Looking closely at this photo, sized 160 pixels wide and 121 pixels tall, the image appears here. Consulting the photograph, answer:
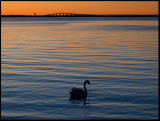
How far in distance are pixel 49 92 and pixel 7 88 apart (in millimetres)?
3083

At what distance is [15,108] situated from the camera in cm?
1652

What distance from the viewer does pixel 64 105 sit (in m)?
17.0

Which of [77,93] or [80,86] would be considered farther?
[80,86]

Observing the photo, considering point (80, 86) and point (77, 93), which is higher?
point (80, 86)

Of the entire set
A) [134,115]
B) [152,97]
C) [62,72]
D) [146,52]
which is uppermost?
[146,52]

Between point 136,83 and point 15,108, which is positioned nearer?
point 15,108

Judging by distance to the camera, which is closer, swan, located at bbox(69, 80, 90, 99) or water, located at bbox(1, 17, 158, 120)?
water, located at bbox(1, 17, 158, 120)

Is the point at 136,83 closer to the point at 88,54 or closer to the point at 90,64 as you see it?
the point at 90,64

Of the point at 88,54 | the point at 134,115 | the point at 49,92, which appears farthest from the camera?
the point at 88,54

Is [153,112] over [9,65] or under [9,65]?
under

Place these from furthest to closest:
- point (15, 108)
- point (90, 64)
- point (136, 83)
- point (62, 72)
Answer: point (90, 64) → point (62, 72) → point (136, 83) → point (15, 108)

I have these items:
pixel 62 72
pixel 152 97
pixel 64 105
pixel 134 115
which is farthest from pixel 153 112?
pixel 62 72

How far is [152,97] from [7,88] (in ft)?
30.4

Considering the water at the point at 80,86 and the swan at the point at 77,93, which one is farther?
the swan at the point at 77,93
